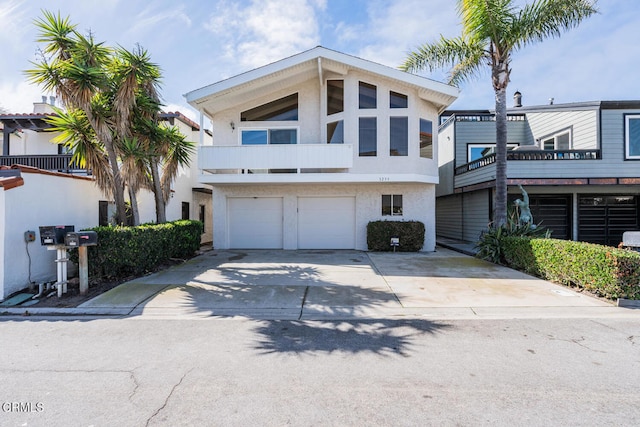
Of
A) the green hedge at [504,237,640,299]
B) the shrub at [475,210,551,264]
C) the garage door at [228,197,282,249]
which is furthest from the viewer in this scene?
the garage door at [228,197,282,249]

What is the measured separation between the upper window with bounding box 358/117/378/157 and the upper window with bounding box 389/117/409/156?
60 cm

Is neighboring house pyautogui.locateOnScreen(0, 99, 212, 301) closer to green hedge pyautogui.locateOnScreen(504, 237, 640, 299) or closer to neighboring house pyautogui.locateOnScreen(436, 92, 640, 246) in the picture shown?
green hedge pyautogui.locateOnScreen(504, 237, 640, 299)

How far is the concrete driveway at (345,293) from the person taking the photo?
5.27 m

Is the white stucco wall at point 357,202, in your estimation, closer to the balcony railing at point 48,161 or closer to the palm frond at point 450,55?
the palm frond at point 450,55

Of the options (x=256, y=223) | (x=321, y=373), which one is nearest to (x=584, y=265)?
(x=321, y=373)

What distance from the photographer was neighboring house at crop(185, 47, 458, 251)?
35.7 ft

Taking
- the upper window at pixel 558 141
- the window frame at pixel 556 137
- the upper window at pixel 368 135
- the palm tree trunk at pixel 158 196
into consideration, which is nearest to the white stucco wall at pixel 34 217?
the palm tree trunk at pixel 158 196

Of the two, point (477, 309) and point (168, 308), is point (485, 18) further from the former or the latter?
point (168, 308)

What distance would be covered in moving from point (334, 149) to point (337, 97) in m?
2.77

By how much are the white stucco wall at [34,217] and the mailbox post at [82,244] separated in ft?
3.42

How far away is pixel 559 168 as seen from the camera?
36.2 feet

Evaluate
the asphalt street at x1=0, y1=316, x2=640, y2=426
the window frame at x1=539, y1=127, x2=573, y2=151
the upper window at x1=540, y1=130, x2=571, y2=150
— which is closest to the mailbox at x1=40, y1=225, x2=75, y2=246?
the asphalt street at x1=0, y1=316, x2=640, y2=426

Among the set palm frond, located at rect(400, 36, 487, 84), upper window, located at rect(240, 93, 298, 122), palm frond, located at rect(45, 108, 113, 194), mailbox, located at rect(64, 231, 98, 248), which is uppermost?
palm frond, located at rect(400, 36, 487, 84)

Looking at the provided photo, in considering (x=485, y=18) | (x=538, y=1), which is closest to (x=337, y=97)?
(x=485, y=18)
